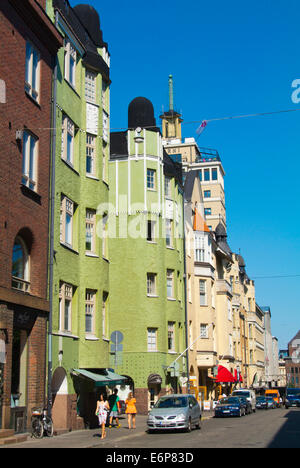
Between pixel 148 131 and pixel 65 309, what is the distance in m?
17.1

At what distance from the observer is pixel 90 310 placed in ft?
89.1

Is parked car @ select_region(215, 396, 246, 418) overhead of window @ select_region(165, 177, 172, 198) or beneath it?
beneath

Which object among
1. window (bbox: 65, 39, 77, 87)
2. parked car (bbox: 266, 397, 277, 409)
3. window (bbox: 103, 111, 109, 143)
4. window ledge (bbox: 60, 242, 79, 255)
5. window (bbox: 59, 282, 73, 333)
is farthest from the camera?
parked car (bbox: 266, 397, 277, 409)

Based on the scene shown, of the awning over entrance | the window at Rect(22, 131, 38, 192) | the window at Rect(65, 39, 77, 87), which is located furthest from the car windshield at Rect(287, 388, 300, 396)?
the window at Rect(22, 131, 38, 192)

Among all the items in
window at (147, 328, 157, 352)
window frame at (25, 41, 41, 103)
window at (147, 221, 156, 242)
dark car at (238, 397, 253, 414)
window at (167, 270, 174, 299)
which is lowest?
dark car at (238, 397, 253, 414)

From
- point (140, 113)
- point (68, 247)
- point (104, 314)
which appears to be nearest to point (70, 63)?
point (68, 247)

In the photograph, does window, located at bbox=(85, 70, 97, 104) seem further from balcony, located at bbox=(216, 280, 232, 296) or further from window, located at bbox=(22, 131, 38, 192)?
balcony, located at bbox=(216, 280, 232, 296)

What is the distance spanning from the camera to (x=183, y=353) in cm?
3984

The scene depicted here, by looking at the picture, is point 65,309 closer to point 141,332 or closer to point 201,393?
point 141,332

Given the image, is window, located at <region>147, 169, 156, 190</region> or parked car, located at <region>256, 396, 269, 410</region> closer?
window, located at <region>147, 169, 156, 190</region>

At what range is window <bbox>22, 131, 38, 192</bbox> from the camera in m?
21.6

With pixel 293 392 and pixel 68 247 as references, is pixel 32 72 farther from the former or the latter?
pixel 293 392
